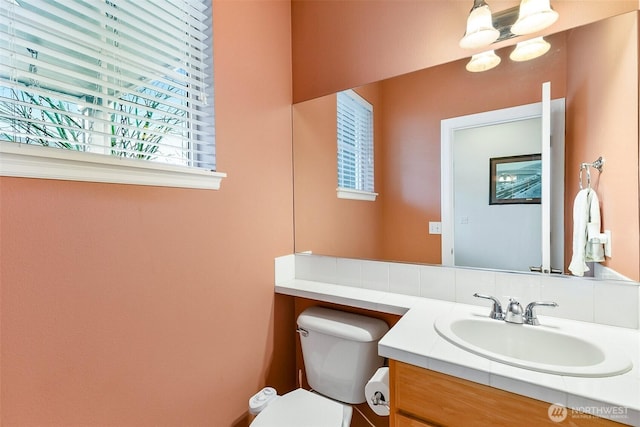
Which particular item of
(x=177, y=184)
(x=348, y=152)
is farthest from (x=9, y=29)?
(x=348, y=152)

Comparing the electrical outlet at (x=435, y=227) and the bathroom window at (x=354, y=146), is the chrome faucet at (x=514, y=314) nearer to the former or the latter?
the electrical outlet at (x=435, y=227)

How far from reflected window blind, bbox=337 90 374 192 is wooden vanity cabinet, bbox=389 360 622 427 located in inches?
37.9

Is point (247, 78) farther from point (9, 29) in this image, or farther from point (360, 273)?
point (360, 273)

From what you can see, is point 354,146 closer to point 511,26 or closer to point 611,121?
point 511,26

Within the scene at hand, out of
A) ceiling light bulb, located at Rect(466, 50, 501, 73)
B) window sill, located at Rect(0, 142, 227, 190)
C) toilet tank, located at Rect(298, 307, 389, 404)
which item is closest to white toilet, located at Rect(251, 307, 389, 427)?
toilet tank, located at Rect(298, 307, 389, 404)

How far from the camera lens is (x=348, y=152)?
1697mm

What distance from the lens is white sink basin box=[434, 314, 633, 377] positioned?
822mm

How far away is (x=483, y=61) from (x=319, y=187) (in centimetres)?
101

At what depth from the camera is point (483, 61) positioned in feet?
4.12

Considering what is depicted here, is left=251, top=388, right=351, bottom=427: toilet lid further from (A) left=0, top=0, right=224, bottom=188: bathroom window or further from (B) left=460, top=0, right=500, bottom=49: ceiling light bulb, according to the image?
(B) left=460, top=0, right=500, bottom=49: ceiling light bulb

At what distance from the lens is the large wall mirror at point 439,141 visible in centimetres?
102

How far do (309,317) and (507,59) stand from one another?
1.46 m

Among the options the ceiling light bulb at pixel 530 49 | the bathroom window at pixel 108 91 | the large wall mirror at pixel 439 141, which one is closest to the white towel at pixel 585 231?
the large wall mirror at pixel 439 141

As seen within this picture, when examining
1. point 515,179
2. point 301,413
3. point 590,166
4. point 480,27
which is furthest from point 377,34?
point 301,413
